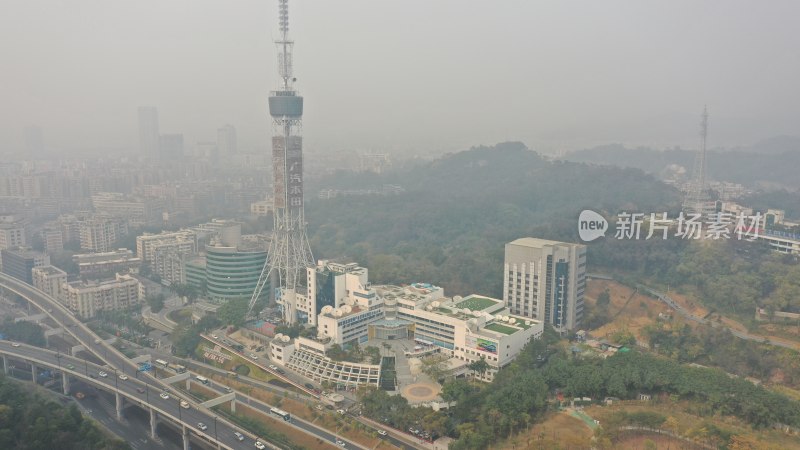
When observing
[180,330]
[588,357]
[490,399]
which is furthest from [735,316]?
[180,330]

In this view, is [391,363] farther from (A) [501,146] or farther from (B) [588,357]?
(A) [501,146]

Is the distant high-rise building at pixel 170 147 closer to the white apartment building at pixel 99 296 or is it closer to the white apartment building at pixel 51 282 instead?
the white apartment building at pixel 51 282

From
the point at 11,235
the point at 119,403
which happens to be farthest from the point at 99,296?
the point at 11,235

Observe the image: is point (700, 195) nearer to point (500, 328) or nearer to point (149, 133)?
point (500, 328)

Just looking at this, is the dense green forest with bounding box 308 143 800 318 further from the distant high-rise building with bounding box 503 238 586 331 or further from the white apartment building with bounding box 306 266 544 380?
the white apartment building with bounding box 306 266 544 380

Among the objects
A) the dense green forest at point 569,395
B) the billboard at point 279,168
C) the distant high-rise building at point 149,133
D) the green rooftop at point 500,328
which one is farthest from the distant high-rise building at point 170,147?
the dense green forest at point 569,395
